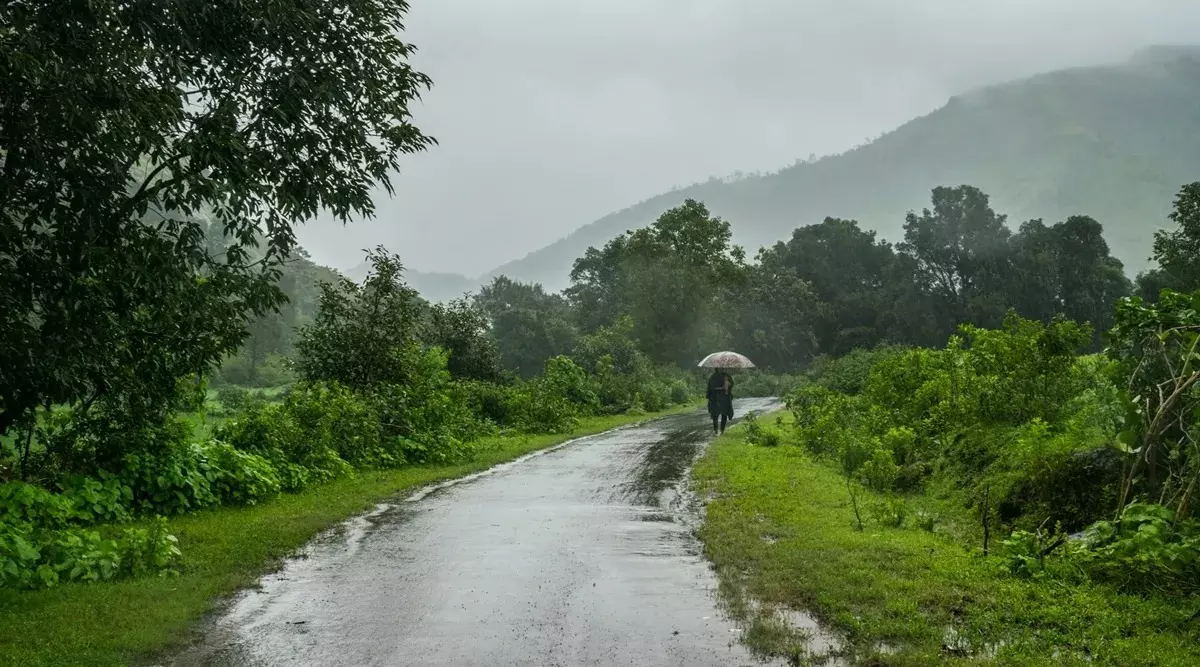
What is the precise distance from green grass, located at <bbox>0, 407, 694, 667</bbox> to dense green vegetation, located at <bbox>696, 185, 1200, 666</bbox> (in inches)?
170

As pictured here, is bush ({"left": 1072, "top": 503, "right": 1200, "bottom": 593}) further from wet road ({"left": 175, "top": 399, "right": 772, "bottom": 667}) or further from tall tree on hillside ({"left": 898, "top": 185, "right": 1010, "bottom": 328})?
tall tree on hillside ({"left": 898, "top": 185, "right": 1010, "bottom": 328})

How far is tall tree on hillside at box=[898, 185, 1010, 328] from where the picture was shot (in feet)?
249

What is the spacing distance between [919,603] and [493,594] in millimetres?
3401

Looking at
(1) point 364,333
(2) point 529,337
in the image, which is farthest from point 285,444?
(2) point 529,337

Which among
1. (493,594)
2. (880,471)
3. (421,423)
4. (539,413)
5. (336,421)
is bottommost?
(880,471)

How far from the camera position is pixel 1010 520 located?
1034 cm

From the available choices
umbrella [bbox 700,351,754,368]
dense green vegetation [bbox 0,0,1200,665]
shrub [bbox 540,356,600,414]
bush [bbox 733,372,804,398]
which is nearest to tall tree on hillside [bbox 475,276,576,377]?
bush [bbox 733,372,804,398]

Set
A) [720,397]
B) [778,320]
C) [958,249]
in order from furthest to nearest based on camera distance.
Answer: [778,320]
[958,249]
[720,397]

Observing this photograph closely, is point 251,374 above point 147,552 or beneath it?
above

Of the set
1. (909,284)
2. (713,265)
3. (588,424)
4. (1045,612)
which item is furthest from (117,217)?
(909,284)

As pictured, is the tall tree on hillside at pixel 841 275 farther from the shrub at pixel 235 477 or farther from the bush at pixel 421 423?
the shrub at pixel 235 477

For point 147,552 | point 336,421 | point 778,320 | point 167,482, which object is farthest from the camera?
point 778,320

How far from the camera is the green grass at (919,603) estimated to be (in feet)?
19.4

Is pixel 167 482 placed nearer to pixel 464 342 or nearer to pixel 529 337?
pixel 464 342
